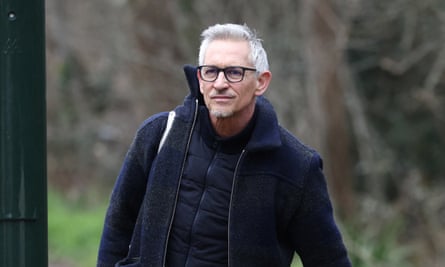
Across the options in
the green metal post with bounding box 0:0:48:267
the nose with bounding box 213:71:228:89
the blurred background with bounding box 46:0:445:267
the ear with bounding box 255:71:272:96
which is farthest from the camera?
the blurred background with bounding box 46:0:445:267

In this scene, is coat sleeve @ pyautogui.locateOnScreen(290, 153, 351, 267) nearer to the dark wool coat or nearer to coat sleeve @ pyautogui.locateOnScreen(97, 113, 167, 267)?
the dark wool coat

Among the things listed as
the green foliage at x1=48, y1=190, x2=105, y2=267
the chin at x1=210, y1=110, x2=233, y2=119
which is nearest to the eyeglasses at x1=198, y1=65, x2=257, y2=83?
the chin at x1=210, y1=110, x2=233, y2=119

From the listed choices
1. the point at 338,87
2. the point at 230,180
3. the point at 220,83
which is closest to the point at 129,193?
the point at 230,180

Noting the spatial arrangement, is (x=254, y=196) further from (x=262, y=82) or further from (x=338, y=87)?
(x=338, y=87)

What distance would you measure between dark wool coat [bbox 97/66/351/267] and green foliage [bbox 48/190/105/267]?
985 centimetres

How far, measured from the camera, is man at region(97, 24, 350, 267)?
4.14 meters

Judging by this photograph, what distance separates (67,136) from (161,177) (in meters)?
21.8

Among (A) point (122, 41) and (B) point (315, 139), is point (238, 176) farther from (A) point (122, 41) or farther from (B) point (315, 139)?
(A) point (122, 41)

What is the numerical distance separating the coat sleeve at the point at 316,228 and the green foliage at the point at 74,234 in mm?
9969

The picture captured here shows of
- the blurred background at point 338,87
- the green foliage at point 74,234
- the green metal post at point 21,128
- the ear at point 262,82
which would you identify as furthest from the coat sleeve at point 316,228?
the green foliage at point 74,234

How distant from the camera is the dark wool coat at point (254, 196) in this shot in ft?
13.6

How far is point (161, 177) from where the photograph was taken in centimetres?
425

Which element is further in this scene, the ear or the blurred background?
the blurred background

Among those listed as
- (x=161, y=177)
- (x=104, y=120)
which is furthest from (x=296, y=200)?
(x=104, y=120)
